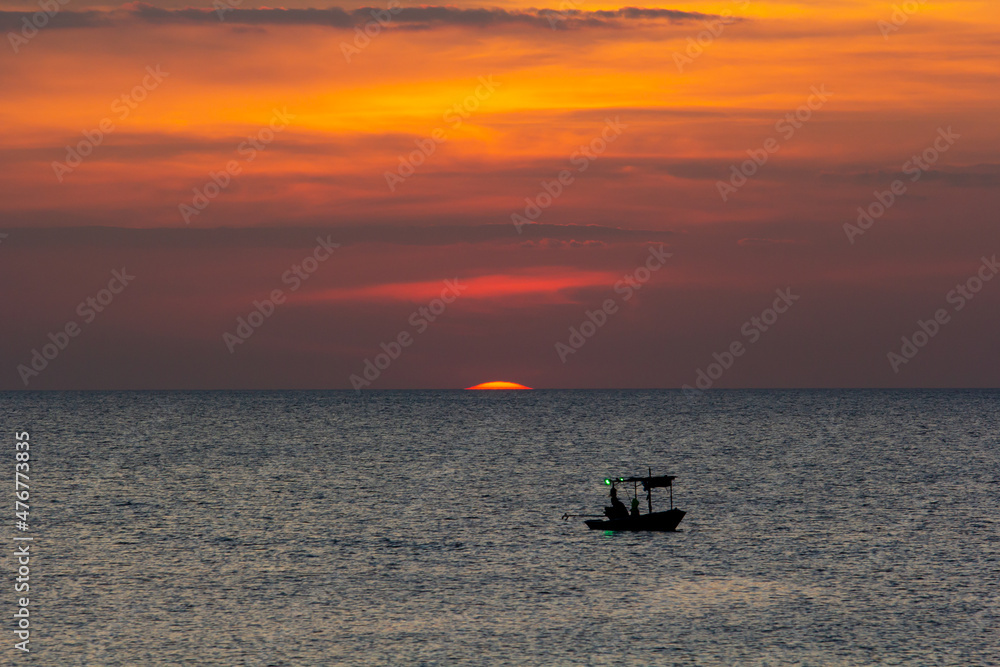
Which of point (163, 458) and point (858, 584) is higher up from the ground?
point (163, 458)

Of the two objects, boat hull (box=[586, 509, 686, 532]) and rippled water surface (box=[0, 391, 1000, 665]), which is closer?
rippled water surface (box=[0, 391, 1000, 665])

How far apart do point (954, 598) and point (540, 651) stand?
21.3 metres

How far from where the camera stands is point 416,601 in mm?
50188

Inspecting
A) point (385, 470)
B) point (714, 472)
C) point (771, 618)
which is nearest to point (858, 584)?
point (771, 618)

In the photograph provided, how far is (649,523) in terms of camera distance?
7088 centimetres

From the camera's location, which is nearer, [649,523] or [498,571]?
[498,571]

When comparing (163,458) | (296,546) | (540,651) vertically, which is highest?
(163,458)

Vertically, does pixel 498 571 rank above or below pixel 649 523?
below

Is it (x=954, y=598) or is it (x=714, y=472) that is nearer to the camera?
(x=954, y=598)

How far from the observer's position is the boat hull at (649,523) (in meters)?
70.6

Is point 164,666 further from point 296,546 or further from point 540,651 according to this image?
point 296,546

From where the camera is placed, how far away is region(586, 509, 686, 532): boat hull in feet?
232

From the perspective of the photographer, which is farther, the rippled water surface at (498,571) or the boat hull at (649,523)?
the boat hull at (649,523)

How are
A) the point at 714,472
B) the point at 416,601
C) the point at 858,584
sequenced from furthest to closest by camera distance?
the point at 714,472 < the point at 858,584 < the point at 416,601
